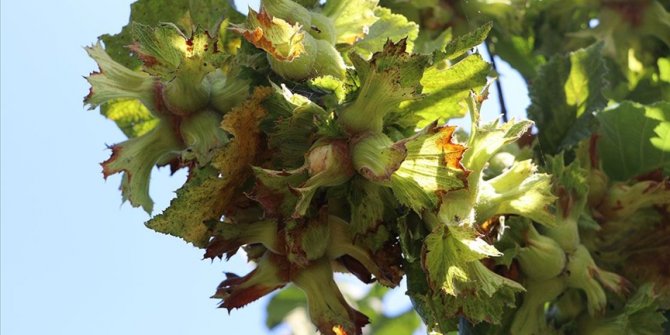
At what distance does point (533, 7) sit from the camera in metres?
2.24

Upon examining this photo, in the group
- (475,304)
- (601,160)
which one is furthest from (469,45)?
(601,160)

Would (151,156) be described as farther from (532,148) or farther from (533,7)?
(533,7)

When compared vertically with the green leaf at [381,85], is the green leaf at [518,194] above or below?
below

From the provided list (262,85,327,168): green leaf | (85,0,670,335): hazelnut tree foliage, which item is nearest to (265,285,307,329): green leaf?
(85,0,670,335): hazelnut tree foliage

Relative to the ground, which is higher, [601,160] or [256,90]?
[256,90]

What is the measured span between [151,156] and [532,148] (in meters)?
0.76

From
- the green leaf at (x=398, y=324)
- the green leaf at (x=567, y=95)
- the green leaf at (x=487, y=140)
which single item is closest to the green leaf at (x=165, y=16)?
→ the green leaf at (x=487, y=140)

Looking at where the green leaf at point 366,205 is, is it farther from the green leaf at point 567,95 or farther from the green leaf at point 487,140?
the green leaf at point 567,95

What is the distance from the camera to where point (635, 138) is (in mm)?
1857

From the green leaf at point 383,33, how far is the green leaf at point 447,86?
131 millimetres

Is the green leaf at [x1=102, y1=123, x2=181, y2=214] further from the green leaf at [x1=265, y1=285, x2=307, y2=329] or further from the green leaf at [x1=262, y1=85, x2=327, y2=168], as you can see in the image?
the green leaf at [x1=265, y1=285, x2=307, y2=329]

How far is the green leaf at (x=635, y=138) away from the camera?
1.85m

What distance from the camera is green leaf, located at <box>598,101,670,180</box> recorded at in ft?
6.06

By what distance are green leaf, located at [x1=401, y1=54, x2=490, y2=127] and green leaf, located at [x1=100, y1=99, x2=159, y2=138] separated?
0.43m
